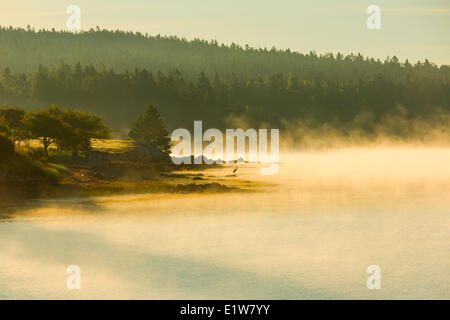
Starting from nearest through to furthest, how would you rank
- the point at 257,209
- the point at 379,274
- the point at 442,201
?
the point at 379,274
the point at 257,209
the point at 442,201

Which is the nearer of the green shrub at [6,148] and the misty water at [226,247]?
the misty water at [226,247]

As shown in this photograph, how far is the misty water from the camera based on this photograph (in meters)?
26.2

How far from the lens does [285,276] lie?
2817cm

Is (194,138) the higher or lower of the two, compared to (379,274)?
higher

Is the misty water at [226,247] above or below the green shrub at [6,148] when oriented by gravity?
below

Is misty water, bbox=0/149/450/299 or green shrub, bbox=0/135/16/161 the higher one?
green shrub, bbox=0/135/16/161

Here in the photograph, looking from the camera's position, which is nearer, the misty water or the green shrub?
the misty water

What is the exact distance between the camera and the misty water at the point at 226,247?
26250mm

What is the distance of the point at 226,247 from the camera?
115ft
